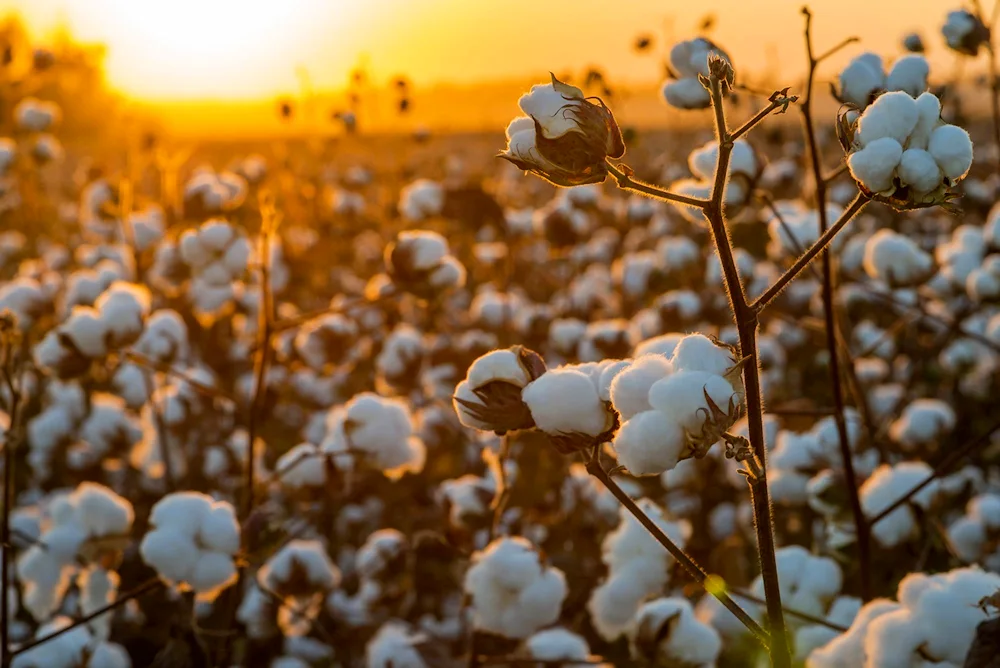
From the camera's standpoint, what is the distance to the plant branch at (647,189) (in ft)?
2.93

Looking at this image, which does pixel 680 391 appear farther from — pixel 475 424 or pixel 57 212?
pixel 57 212

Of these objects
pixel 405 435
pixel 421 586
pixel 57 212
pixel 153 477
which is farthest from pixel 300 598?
pixel 57 212

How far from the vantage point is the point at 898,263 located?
2.78 metres

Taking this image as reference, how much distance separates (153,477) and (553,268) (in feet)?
13.5

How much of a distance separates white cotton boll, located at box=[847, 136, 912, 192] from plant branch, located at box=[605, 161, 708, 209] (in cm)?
15

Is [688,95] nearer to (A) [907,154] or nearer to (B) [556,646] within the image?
(A) [907,154]

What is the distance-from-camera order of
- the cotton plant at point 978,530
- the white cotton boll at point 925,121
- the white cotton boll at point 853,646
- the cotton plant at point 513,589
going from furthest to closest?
the cotton plant at point 978,530 → the cotton plant at point 513,589 → the white cotton boll at point 853,646 → the white cotton boll at point 925,121

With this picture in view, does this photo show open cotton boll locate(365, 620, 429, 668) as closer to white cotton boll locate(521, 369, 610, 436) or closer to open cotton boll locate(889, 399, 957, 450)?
white cotton boll locate(521, 369, 610, 436)

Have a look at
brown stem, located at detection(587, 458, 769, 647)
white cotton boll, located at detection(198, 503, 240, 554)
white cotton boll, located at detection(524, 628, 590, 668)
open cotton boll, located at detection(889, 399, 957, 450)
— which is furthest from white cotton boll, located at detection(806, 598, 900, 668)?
open cotton boll, located at detection(889, 399, 957, 450)

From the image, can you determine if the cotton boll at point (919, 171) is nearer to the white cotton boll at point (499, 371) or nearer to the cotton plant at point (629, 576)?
the white cotton boll at point (499, 371)

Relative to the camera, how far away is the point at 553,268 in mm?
7191

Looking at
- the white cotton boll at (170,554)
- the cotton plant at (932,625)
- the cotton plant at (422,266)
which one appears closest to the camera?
the cotton plant at (932,625)

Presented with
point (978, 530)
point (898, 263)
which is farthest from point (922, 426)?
point (898, 263)

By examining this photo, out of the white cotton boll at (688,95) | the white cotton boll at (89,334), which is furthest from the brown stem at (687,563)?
the white cotton boll at (89,334)
